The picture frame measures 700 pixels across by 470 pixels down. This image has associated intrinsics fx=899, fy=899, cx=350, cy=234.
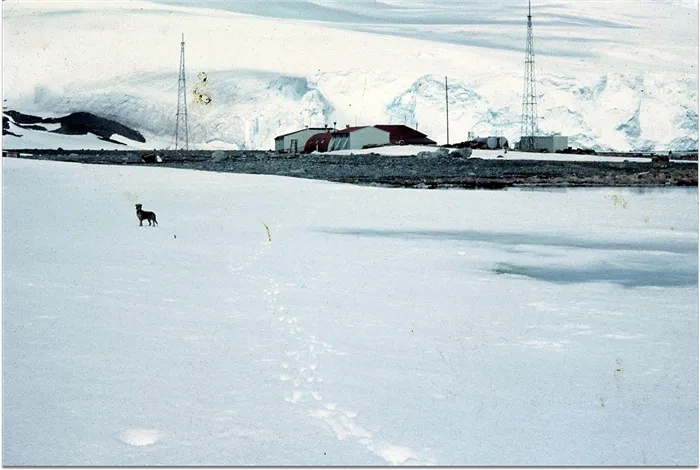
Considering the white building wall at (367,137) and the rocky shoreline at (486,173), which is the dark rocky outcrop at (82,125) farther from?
the rocky shoreline at (486,173)

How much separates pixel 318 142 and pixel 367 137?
443cm

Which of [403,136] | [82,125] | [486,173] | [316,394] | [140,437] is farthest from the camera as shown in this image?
[82,125]

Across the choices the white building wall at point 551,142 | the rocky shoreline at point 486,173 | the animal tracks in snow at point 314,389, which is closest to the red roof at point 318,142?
the white building wall at point 551,142

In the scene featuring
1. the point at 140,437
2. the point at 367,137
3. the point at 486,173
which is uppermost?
the point at 367,137

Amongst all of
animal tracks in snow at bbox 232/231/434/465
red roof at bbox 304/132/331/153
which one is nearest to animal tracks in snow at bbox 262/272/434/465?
animal tracks in snow at bbox 232/231/434/465

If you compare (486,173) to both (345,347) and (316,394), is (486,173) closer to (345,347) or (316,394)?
(345,347)

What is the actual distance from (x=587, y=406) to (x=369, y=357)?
1.60 metres

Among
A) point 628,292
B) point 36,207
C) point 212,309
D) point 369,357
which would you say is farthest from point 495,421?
point 36,207

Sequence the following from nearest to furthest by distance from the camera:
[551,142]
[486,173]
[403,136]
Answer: [486,173]
[551,142]
[403,136]

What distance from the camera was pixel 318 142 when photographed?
236 ft

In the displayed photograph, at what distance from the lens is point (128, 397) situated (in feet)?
16.1

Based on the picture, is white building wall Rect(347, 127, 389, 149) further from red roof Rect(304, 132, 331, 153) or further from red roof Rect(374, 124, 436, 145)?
red roof Rect(304, 132, 331, 153)

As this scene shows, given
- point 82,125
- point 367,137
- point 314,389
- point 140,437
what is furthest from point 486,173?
point 82,125

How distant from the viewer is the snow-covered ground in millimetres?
4316
